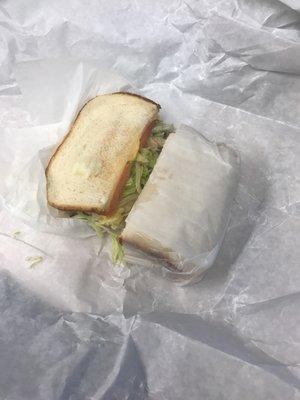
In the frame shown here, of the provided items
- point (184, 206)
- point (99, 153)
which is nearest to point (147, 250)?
point (184, 206)

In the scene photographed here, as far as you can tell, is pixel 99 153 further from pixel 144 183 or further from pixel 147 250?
pixel 147 250

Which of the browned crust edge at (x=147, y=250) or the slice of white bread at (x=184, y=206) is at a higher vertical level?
the slice of white bread at (x=184, y=206)

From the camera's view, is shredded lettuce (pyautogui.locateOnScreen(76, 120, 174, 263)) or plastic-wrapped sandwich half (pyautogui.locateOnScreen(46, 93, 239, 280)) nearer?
plastic-wrapped sandwich half (pyautogui.locateOnScreen(46, 93, 239, 280))

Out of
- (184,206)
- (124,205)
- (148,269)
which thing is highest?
(184,206)

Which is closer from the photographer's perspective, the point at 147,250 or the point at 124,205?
the point at 147,250

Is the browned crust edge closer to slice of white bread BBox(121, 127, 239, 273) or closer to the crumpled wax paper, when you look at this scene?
slice of white bread BBox(121, 127, 239, 273)

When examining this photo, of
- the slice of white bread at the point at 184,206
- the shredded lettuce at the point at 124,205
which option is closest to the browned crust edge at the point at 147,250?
the slice of white bread at the point at 184,206

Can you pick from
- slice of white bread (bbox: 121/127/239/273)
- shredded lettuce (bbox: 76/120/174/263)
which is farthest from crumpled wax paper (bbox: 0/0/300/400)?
Answer: slice of white bread (bbox: 121/127/239/273)

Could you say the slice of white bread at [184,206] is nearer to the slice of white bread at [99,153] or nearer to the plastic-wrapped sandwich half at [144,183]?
the plastic-wrapped sandwich half at [144,183]
